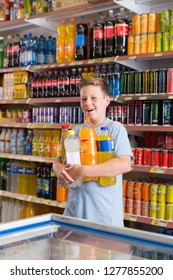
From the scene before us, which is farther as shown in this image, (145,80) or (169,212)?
(145,80)

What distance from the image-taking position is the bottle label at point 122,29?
12.5ft

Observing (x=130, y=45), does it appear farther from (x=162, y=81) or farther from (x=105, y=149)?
(x=105, y=149)

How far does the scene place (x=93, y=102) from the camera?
7.24 feet

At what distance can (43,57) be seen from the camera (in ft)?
15.5

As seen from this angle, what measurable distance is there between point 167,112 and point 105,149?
1639 millimetres

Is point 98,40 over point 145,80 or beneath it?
over

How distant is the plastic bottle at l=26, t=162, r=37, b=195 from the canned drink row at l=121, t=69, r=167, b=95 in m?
1.65

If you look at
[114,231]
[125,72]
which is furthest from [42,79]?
[114,231]

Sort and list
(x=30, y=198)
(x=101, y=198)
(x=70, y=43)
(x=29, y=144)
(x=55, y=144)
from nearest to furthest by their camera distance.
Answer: (x=101, y=198), (x=70, y=43), (x=55, y=144), (x=30, y=198), (x=29, y=144)

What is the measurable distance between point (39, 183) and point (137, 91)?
65.0 inches

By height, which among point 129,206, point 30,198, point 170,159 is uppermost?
point 170,159

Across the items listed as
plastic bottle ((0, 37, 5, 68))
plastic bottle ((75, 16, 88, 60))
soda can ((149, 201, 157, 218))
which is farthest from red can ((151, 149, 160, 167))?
plastic bottle ((0, 37, 5, 68))


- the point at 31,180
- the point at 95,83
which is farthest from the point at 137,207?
the point at 95,83

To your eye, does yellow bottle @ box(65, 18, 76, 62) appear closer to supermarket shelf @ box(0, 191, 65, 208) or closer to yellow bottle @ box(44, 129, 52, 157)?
yellow bottle @ box(44, 129, 52, 157)
